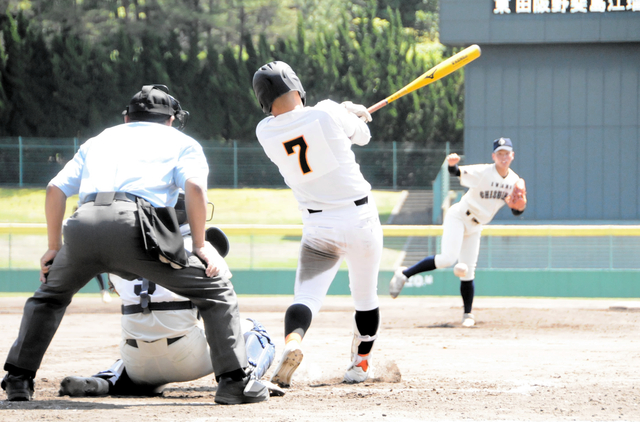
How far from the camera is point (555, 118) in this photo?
1778cm

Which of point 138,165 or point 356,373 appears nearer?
point 138,165

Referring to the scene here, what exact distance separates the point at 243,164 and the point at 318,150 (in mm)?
24440

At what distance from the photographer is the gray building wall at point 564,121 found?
17500 millimetres

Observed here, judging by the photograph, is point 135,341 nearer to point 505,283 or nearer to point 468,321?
point 468,321

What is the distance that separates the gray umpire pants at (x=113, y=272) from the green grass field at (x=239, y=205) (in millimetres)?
19918

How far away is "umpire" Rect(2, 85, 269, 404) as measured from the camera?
3.72m

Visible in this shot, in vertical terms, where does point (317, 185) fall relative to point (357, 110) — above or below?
below

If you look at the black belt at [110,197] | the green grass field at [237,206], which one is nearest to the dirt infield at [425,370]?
the black belt at [110,197]

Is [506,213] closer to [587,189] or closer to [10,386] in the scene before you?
[587,189]

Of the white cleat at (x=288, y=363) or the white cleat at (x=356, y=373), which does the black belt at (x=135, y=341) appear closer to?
the white cleat at (x=288, y=363)

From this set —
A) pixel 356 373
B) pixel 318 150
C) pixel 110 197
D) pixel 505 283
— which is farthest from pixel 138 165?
pixel 505 283

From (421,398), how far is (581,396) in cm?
81

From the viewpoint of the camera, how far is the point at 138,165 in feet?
12.8

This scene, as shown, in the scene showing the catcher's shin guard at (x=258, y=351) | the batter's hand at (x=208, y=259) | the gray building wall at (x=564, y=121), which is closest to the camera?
the batter's hand at (x=208, y=259)
